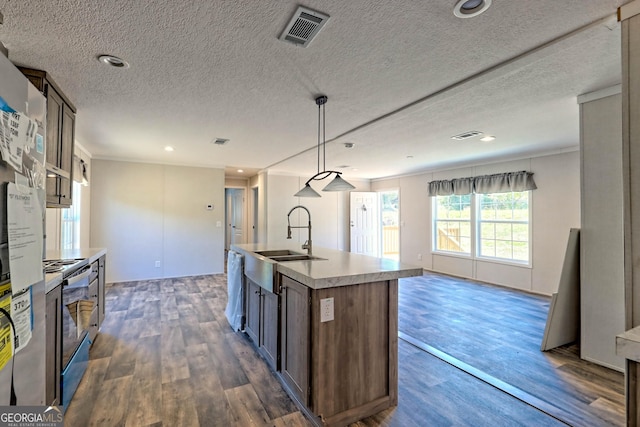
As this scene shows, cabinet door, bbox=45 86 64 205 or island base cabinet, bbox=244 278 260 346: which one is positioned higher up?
cabinet door, bbox=45 86 64 205

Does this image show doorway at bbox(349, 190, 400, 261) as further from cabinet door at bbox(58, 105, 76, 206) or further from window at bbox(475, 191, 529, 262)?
cabinet door at bbox(58, 105, 76, 206)

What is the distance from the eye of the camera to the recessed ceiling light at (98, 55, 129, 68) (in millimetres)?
2041

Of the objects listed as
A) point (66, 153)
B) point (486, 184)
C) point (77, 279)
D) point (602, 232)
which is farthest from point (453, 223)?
point (66, 153)

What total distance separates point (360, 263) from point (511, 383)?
151 centimetres

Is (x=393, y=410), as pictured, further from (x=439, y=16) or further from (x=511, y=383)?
(x=439, y=16)

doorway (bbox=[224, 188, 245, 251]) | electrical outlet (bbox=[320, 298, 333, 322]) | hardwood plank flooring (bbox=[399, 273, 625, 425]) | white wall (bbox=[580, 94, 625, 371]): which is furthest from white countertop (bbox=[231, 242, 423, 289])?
doorway (bbox=[224, 188, 245, 251])

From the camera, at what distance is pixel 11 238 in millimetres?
871

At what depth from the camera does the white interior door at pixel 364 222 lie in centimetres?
809

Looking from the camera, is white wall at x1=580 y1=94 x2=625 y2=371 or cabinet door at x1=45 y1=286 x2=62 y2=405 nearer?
cabinet door at x1=45 y1=286 x2=62 y2=405

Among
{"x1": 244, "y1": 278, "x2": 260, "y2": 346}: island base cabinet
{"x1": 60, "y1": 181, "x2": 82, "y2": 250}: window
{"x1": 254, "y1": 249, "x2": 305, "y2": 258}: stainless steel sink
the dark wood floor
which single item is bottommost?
the dark wood floor

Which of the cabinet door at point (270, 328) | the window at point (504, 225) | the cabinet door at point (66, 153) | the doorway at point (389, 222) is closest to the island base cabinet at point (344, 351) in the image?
the cabinet door at point (270, 328)

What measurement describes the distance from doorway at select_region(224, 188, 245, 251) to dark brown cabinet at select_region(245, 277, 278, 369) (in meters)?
6.35

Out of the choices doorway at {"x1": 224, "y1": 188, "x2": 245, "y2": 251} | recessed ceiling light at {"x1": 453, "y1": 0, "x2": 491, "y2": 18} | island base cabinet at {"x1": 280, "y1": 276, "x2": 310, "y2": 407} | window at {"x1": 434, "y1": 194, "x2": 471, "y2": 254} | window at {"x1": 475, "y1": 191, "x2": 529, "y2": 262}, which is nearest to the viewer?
recessed ceiling light at {"x1": 453, "y1": 0, "x2": 491, "y2": 18}

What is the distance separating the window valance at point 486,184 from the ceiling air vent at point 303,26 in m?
4.84
